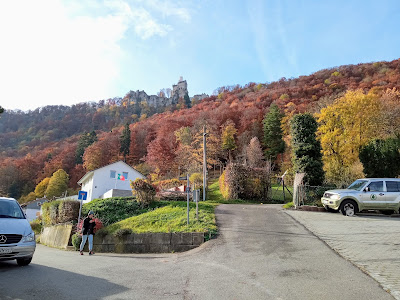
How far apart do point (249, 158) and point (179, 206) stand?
1192 inches

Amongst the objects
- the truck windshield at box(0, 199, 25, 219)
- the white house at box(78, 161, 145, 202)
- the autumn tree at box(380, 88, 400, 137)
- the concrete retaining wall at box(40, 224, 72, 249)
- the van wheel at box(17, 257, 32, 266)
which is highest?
the autumn tree at box(380, 88, 400, 137)

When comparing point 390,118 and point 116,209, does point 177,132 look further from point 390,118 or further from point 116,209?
point 116,209

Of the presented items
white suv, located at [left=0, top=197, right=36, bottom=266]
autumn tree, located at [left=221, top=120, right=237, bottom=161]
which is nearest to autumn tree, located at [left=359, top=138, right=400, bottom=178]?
white suv, located at [left=0, top=197, right=36, bottom=266]

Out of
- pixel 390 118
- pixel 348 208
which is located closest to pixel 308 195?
pixel 348 208

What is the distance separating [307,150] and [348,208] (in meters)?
6.57

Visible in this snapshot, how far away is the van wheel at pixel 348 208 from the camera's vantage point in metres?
15.2

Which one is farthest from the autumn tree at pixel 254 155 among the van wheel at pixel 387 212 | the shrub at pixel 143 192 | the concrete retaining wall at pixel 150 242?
the concrete retaining wall at pixel 150 242

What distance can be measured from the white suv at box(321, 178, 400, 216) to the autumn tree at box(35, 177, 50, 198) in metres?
67.1

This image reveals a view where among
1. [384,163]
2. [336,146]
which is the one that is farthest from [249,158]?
[384,163]

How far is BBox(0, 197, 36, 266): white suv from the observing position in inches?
278

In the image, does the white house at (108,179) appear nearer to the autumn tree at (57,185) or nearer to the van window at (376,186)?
the autumn tree at (57,185)

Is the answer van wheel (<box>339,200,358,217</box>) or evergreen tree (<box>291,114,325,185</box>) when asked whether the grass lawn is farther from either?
evergreen tree (<box>291,114,325,185</box>)

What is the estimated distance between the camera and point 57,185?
206 feet

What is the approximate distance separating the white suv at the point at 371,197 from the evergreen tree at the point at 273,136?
Answer: 38.4 metres
